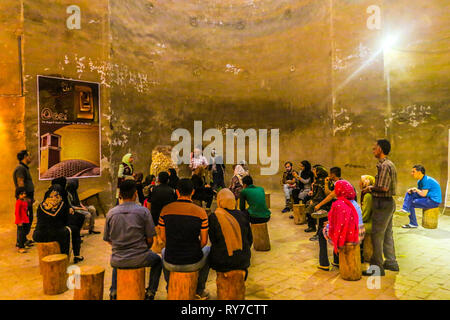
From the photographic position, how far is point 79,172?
31.4 feet

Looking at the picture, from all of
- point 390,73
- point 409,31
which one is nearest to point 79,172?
point 390,73

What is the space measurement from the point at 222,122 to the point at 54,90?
716 cm

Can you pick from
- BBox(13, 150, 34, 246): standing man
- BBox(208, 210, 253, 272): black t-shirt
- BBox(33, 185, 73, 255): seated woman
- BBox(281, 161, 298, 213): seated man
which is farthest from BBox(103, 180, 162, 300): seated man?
BBox(281, 161, 298, 213): seated man

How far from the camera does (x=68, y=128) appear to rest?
9305 millimetres

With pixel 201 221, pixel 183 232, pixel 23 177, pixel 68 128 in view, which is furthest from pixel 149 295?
pixel 68 128

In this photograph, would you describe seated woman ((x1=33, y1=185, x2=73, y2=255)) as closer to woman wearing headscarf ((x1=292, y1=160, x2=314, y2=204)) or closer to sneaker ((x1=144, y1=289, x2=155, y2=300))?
sneaker ((x1=144, y1=289, x2=155, y2=300))

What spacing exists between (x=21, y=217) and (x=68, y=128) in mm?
3576

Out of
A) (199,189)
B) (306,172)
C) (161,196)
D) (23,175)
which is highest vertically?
(23,175)

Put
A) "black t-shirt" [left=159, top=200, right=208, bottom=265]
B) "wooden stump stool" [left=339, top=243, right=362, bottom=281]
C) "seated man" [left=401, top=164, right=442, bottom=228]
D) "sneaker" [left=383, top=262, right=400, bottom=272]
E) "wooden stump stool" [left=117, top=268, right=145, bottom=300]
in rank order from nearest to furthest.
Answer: "black t-shirt" [left=159, top=200, right=208, bottom=265], "wooden stump stool" [left=117, top=268, right=145, bottom=300], "wooden stump stool" [left=339, top=243, right=362, bottom=281], "sneaker" [left=383, top=262, right=400, bottom=272], "seated man" [left=401, top=164, right=442, bottom=228]

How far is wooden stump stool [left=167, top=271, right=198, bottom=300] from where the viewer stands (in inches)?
154

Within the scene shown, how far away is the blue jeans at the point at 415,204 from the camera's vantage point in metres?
7.75

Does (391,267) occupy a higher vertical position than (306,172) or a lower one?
lower

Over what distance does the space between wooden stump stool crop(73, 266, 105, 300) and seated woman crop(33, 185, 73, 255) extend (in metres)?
1.45

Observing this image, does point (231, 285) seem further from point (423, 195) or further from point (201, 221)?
point (423, 195)
